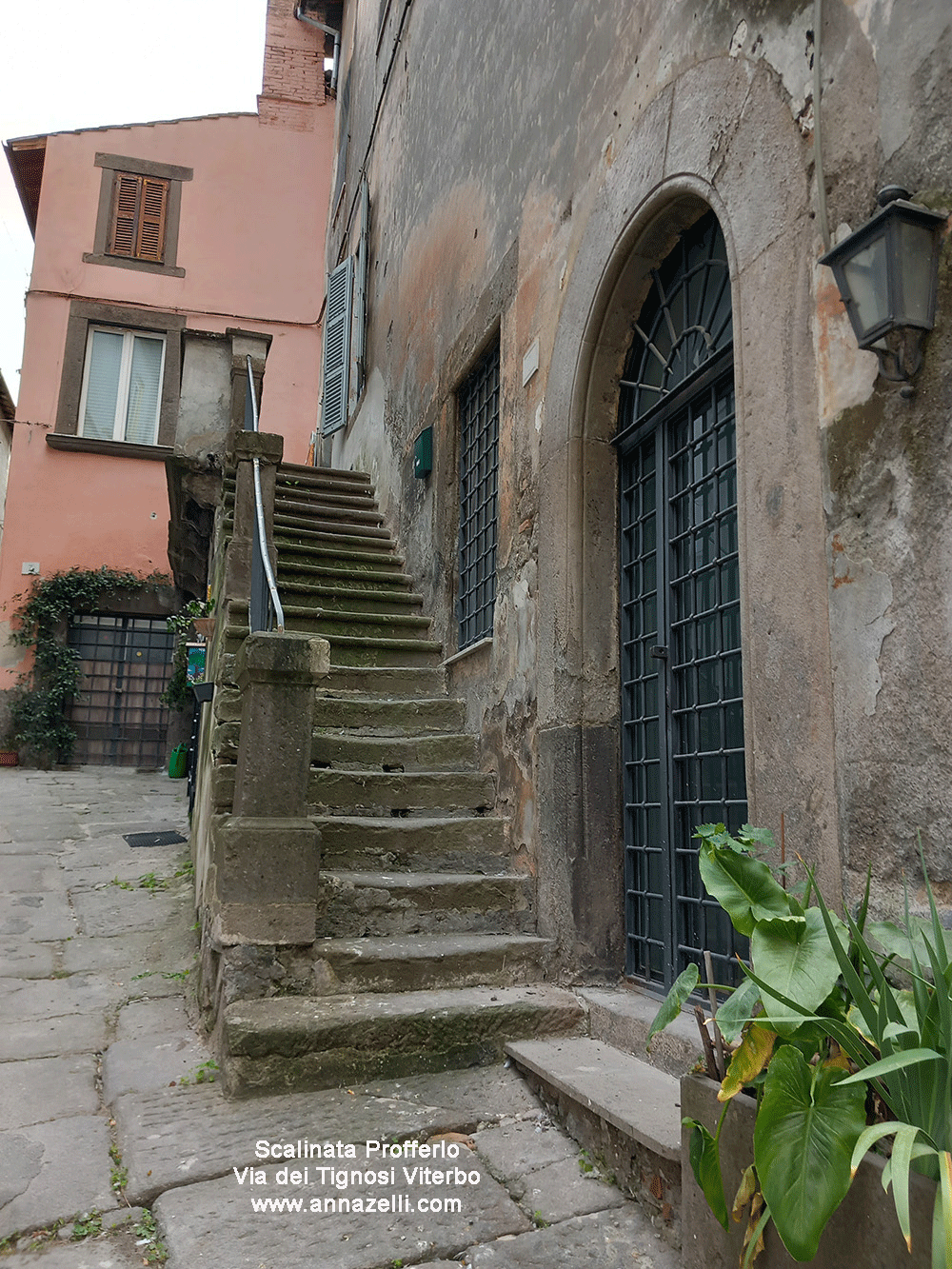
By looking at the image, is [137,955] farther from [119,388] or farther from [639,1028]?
[119,388]

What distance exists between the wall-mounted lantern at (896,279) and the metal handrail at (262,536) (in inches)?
90.8

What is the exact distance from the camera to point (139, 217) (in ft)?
44.7

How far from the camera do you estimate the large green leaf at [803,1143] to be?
1408 millimetres

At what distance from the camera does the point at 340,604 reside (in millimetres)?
6004

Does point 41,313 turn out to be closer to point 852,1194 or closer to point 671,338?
point 671,338

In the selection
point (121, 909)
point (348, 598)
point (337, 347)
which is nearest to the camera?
point (121, 909)

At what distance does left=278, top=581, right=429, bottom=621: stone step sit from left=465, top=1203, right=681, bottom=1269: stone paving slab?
4031 millimetres

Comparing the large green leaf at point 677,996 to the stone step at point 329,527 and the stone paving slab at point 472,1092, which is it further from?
the stone step at point 329,527

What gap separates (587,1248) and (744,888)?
102cm

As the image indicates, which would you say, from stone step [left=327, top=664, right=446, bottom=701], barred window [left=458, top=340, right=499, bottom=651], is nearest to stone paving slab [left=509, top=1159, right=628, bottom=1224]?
barred window [left=458, top=340, right=499, bottom=651]

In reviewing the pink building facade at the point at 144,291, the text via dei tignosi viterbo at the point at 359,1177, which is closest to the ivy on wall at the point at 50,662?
the pink building facade at the point at 144,291

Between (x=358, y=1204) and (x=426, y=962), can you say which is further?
(x=426, y=962)

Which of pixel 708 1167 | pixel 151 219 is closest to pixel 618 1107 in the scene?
pixel 708 1167

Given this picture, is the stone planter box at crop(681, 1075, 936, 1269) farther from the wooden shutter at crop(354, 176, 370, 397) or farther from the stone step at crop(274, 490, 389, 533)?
the wooden shutter at crop(354, 176, 370, 397)
